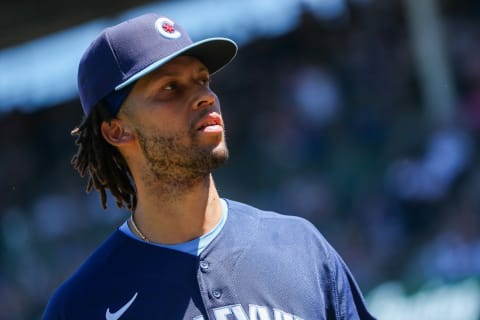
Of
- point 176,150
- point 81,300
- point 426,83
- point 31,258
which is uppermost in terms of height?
point 176,150

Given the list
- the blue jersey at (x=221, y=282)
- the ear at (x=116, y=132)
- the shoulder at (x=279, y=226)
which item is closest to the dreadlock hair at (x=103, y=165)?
the ear at (x=116, y=132)

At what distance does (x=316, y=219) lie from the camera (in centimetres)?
1091

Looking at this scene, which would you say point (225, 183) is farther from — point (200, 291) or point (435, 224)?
point (200, 291)

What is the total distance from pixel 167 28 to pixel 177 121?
1.10ft

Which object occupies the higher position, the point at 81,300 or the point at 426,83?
the point at 81,300

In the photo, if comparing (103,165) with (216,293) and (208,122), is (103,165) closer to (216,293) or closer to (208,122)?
(208,122)

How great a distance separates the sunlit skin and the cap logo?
88 millimetres

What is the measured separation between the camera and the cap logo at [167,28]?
3275 millimetres

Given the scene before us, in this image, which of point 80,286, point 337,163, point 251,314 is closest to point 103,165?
point 80,286

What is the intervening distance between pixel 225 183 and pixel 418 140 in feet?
9.85

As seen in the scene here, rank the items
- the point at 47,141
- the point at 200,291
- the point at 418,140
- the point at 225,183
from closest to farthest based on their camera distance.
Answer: the point at 200,291, the point at 418,140, the point at 225,183, the point at 47,141

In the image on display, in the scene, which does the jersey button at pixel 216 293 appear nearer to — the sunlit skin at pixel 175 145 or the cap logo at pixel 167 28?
the sunlit skin at pixel 175 145

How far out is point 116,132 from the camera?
337 centimetres

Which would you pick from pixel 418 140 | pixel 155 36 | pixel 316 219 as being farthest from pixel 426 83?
pixel 155 36
